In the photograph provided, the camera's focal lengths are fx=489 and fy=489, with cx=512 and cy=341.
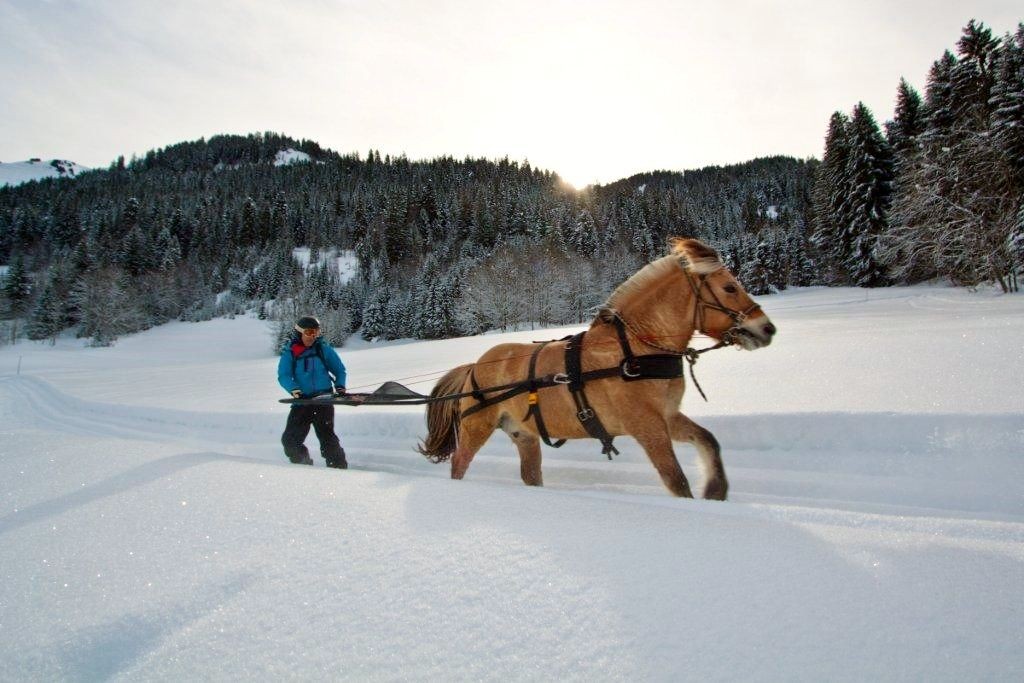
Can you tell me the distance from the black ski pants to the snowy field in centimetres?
134

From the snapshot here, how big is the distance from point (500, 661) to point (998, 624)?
1.33 meters

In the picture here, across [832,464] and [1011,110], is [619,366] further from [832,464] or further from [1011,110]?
[1011,110]

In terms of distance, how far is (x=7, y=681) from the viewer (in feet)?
4.49

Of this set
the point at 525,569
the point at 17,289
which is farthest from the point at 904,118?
the point at 17,289

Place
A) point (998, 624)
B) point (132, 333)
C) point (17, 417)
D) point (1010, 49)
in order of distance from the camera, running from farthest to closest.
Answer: point (132, 333), point (1010, 49), point (17, 417), point (998, 624)

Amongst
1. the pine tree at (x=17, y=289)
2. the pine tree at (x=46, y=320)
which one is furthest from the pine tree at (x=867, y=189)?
the pine tree at (x=17, y=289)

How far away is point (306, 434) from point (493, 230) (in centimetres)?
8839

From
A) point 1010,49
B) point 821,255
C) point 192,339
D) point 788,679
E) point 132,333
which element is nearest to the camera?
point 788,679

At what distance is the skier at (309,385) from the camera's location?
5453mm

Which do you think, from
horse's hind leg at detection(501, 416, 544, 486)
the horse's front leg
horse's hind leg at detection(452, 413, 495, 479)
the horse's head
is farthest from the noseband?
horse's hind leg at detection(452, 413, 495, 479)

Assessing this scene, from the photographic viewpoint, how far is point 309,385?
567cm

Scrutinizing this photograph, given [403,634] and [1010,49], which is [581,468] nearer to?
[403,634]

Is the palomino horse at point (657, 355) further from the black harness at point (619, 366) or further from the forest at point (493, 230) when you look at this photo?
the forest at point (493, 230)

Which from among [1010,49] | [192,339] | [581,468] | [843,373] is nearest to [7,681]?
[581,468]
